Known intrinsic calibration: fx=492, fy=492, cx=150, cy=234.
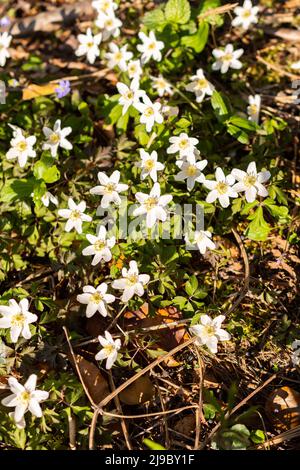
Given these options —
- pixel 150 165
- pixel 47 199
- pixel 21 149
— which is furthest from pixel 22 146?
pixel 150 165

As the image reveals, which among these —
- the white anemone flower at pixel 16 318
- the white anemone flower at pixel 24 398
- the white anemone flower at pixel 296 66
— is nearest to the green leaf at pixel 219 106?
the white anemone flower at pixel 296 66

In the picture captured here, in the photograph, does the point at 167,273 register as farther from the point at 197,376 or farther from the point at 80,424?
the point at 80,424

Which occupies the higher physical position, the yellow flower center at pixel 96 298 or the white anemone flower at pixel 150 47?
the white anemone flower at pixel 150 47

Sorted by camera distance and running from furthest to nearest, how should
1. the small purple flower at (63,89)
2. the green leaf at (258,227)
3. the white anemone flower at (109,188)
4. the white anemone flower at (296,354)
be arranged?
the small purple flower at (63,89) < the green leaf at (258,227) < the white anemone flower at (109,188) < the white anemone flower at (296,354)

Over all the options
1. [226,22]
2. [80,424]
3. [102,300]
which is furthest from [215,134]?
[80,424]

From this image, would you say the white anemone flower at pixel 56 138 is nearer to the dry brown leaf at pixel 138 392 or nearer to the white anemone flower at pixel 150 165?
the white anemone flower at pixel 150 165

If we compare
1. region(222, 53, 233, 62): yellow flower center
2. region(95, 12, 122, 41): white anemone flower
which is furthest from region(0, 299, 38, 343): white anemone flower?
region(222, 53, 233, 62): yellow flower center

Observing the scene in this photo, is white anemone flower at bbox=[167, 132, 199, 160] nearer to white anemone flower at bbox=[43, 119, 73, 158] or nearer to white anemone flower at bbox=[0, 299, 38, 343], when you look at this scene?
white anemone flower at bbox=[43, 119, 73, 158]
